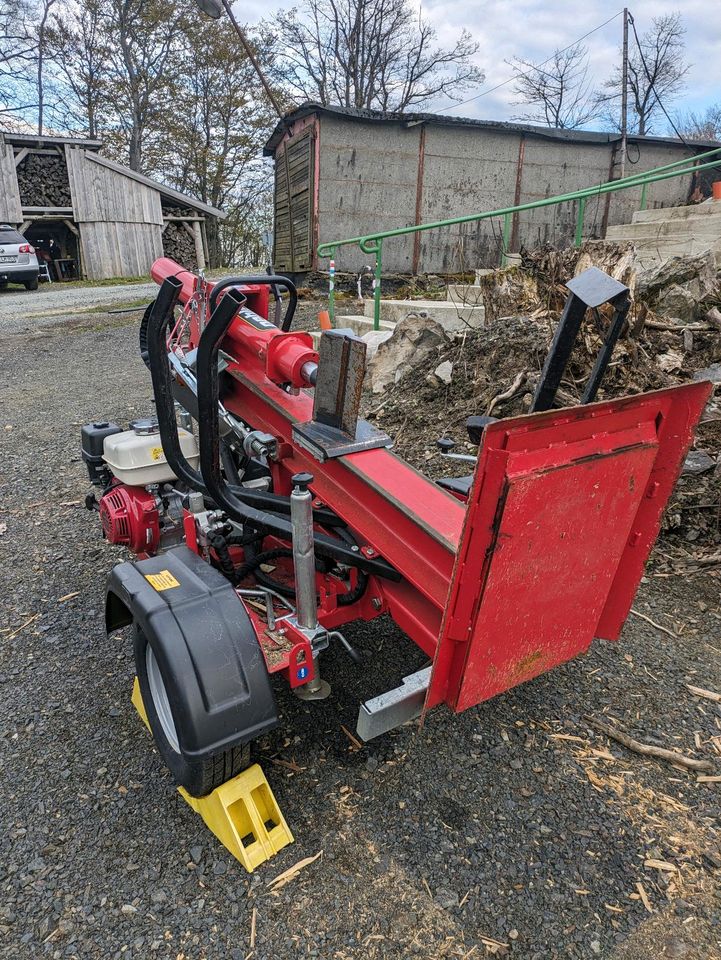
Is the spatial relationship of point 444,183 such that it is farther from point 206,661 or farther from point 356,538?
point 206,661

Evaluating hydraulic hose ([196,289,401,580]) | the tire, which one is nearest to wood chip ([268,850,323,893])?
the tire

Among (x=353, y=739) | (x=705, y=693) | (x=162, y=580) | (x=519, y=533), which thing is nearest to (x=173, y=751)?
(x=162, y=580)

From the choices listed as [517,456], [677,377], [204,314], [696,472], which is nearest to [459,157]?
[677,377]

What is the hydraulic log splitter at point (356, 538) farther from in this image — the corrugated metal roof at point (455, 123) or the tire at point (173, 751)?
the corrugated metal roof at point (455, 123)

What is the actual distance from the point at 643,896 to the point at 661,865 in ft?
0.46

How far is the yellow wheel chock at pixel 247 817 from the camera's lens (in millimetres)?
1916

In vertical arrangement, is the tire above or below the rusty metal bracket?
below

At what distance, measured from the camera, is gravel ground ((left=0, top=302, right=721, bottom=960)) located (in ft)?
5.75

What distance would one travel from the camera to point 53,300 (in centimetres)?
1462

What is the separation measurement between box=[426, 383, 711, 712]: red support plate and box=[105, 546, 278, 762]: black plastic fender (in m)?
0.54

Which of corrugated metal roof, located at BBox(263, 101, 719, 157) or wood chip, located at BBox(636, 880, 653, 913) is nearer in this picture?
wood chip, located at BBox(636, 880, 653, 913)

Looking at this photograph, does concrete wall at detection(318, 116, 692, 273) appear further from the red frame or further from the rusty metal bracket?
the red frame

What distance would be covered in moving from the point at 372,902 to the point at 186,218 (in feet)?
77.6

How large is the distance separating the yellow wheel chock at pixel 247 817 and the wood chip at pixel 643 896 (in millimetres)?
1081
